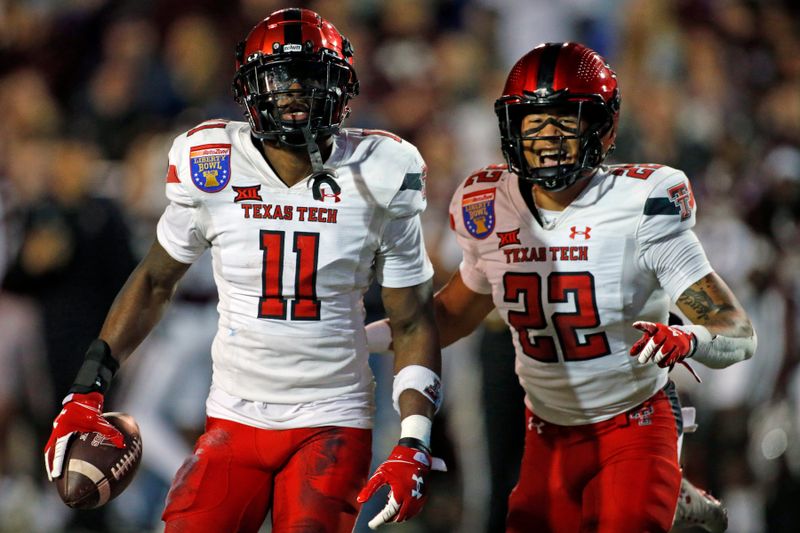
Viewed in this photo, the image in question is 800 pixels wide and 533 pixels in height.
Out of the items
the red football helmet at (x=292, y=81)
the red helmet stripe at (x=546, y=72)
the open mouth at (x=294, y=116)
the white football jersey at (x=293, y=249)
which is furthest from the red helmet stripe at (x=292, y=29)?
the red helmet stripe at (x=546, y=72)

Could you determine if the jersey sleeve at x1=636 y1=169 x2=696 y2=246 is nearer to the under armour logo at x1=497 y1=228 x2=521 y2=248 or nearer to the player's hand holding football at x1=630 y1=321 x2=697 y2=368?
the under armour logo at x1=497 y1=228 x2=521 y2=248

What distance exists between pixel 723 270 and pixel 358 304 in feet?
10.1

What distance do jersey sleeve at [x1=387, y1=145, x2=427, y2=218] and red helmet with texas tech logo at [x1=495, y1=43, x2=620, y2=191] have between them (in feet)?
1.06

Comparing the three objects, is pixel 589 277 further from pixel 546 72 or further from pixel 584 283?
pixel 546 72

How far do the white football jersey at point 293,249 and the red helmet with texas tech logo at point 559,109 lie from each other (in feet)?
1.11


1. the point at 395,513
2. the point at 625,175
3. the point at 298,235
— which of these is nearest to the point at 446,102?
the point at 625,175

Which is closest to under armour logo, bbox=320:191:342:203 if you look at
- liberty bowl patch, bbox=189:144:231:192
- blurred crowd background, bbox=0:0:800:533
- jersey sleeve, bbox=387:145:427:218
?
jersey sleeve, bbox=387:145:427:218

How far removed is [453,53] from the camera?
5.79 meters

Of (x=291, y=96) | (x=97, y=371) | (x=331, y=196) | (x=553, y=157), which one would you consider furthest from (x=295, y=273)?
(x=553, y=157)

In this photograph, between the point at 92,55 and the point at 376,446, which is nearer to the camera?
the point at 376,446

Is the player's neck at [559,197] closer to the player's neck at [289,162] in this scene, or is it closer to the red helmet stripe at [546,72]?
the red helmet stripe at [546,72]

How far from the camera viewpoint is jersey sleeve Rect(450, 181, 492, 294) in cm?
312

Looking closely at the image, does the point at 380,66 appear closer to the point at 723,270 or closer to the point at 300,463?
the point at 723,270

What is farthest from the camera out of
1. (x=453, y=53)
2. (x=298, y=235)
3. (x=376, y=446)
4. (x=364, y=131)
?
(x=453, y=53)
